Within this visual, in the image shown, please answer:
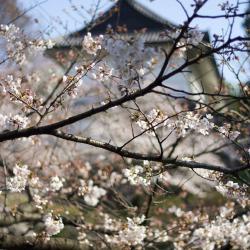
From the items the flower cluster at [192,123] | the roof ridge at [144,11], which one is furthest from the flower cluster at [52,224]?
the roof ridge at [144,11]

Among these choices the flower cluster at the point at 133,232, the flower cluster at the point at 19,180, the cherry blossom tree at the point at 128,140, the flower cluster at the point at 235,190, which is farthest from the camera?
the flower cluster at the point at 133,232

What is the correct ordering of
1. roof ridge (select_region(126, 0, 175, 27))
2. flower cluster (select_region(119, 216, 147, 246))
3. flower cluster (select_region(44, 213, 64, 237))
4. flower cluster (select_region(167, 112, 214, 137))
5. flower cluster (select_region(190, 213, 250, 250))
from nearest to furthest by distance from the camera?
1. flower cluster (select_region(167, 112, 214, 137))
2. flower cluster (select_region(44, 213, 64, 237))
3. flower cluster (select_region(119, 216, 147, 246))
4. flower cluster (select_region(190, 213, 250, 250))
5. roof ridge (select_region(126, 0, 175, 27))

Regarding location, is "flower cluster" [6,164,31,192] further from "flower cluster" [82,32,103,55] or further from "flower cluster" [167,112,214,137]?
"flower cluster" [167,112,214,137]

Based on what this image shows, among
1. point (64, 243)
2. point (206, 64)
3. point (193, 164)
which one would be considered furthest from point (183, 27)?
point (206, 64)

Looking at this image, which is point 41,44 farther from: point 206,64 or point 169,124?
point 206,64

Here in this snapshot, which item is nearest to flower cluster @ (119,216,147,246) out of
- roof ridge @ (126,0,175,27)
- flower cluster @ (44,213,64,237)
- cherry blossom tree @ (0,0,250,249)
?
cherry blossom tree @ (0,0,250,249)

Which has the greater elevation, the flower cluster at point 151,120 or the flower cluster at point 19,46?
the flower cluster at point 19,46

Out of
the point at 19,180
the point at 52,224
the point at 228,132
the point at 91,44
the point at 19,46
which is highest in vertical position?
the point at 19,46

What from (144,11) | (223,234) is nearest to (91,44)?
(223,234)

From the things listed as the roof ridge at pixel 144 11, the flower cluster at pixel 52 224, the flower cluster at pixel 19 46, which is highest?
the roof ridge at pixel 144 11

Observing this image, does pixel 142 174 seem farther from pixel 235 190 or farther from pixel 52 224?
pixel 52 224

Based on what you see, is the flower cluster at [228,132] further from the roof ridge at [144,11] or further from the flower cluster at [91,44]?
the roof ridge at [144,11]

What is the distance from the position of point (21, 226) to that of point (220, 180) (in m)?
4.23

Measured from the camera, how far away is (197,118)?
4.10m
